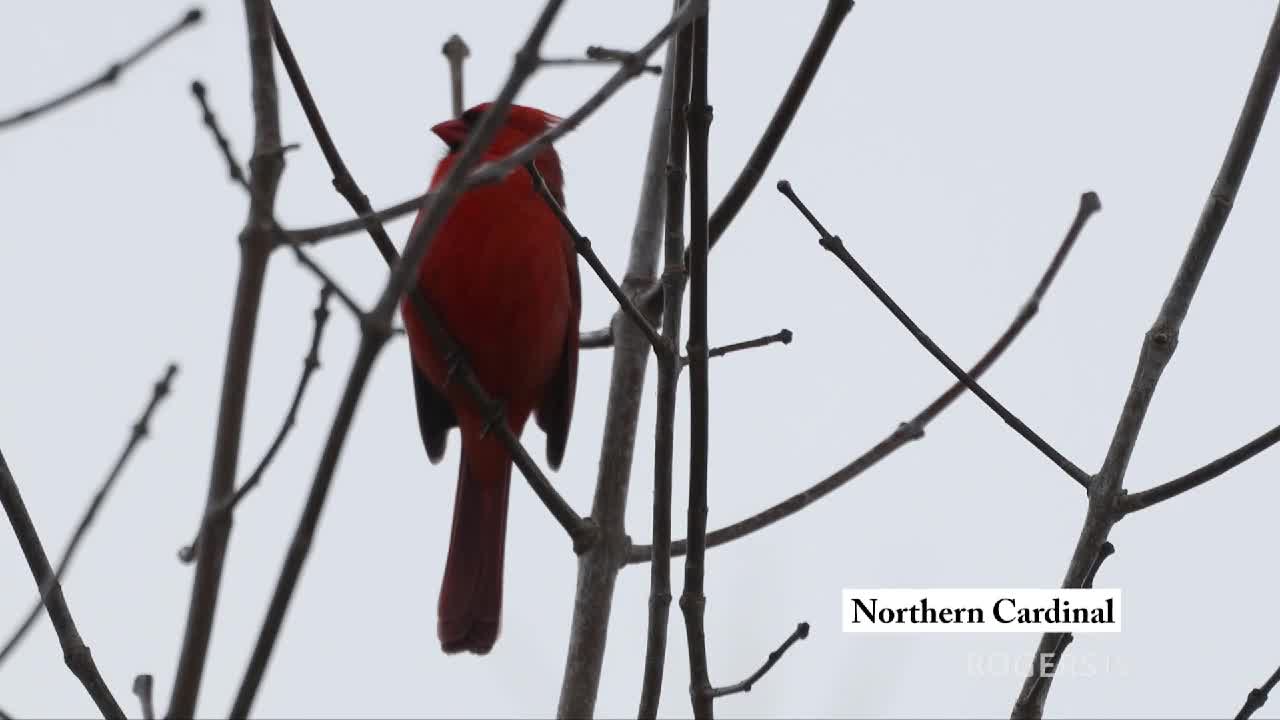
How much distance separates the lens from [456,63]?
10.3 ft

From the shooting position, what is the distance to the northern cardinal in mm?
3674

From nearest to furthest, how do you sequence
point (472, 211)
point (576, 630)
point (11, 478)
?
point (11, 478), point (576, 630), point (472, 211)

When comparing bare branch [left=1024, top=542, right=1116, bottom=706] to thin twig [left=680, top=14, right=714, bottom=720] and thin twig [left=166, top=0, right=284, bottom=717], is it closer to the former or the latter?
thin twig [left=680, top=14, right=714, bottom=720]

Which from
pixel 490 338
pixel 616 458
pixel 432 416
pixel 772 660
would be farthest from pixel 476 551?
pixel 772 660

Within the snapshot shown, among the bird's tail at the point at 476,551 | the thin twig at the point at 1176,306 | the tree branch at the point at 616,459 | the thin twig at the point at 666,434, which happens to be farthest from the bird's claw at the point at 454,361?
the thin twig at the point at 1176,306

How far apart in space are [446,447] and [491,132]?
9.71 ft

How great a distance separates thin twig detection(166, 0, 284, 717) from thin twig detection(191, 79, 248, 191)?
0.86 ft

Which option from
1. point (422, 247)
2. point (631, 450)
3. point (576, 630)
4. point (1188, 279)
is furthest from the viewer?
point (631, 450)

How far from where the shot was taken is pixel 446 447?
434cm

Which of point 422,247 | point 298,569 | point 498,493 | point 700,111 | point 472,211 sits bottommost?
point 298,569

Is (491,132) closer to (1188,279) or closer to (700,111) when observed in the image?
(700,111)

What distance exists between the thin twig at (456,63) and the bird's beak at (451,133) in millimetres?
857

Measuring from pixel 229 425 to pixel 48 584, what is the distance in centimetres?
73

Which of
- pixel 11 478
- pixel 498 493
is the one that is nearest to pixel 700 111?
pixel 11 478
